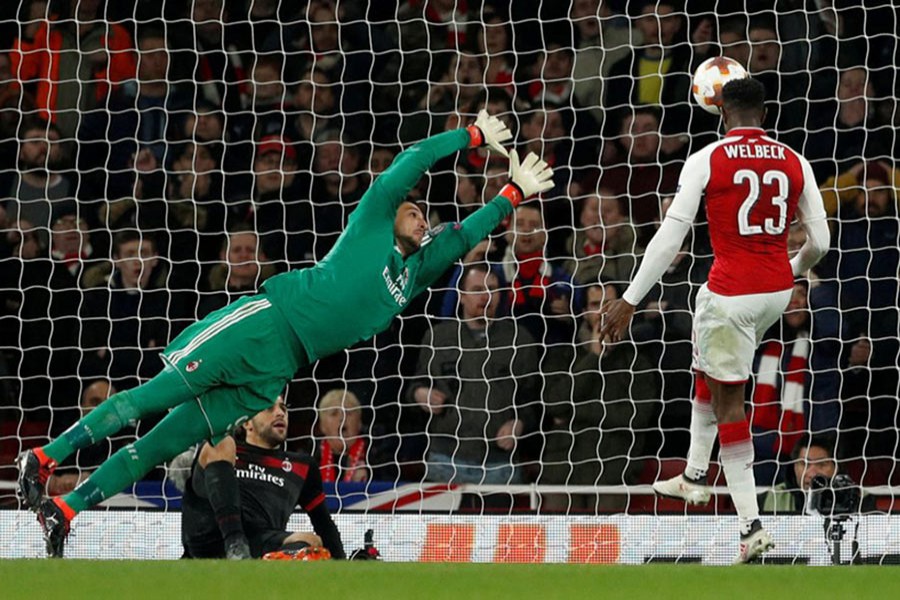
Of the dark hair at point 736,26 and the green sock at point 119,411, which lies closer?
the green sock at point 119,411

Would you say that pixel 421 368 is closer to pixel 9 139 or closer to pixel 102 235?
pixel 102 235

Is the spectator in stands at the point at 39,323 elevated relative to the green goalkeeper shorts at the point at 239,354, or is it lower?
lower

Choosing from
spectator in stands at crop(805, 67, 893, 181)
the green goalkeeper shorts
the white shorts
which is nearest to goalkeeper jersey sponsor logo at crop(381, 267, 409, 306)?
the green goalkeeper shorts

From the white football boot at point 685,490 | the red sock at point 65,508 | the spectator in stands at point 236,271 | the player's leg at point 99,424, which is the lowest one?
the red sock at point 65,508

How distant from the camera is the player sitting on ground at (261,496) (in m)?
8.62

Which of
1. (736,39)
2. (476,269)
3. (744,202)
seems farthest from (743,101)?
Result: (736,39)

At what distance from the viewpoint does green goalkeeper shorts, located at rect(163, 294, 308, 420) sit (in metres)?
7.13

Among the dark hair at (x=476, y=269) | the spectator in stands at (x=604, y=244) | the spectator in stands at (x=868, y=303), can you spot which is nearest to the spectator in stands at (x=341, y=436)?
the dark hair at (x=476, y=269)

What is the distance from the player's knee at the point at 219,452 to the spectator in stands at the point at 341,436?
5.69ft

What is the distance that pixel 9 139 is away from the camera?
437 inches

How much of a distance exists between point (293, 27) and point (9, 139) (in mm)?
2052

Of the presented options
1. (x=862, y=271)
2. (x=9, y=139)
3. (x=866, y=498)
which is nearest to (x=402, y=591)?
(x=866, y=498)

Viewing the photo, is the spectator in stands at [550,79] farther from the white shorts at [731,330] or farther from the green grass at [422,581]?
the green grass at [422,581]

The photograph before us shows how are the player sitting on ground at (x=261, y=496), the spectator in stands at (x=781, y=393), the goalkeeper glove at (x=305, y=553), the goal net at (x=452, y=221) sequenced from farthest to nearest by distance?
the goal net at (x=452, y=221) < the spectator in stands at (x=781, y=393) < the player sitting on ground at (x=261, y=496) < the goalkeeper glove at (x=305, y=553)
